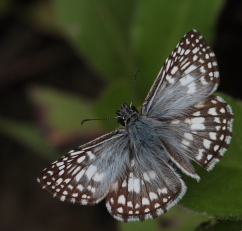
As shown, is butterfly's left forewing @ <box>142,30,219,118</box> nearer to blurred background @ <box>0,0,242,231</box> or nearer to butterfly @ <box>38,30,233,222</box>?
butterfly @ <box>38,30,233,222</box>

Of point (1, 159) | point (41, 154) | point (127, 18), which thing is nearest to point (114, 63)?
point (127, 18)

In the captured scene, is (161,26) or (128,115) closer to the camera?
(128,115)

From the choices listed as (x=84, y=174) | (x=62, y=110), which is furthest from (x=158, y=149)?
(x=62, y=110)

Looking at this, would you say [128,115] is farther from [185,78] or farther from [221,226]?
[221,226]

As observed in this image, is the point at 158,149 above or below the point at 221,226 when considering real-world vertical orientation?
above

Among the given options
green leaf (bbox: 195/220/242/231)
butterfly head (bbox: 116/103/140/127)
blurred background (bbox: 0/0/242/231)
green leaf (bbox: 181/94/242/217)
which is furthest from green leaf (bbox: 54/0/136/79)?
green leaf (bbox: 195/220/242/231)

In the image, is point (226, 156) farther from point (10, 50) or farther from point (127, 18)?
point (10, 50)
